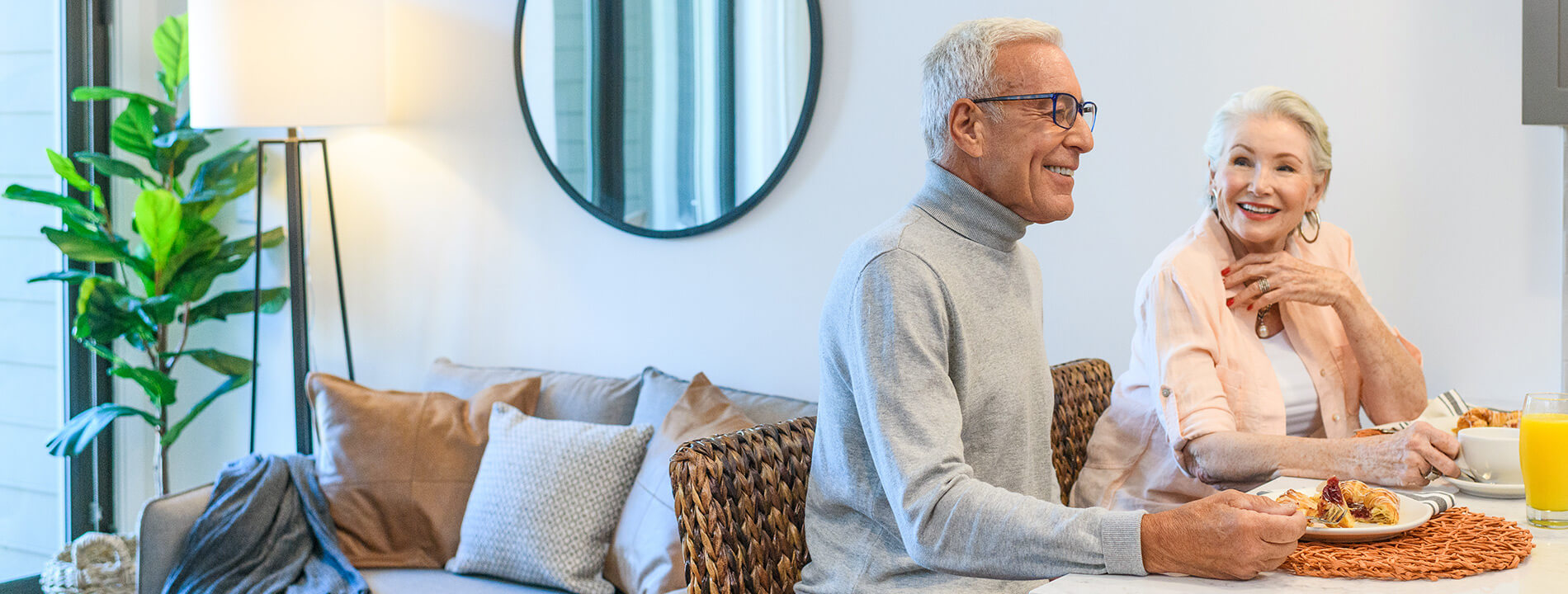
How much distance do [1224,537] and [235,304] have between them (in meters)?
3.18

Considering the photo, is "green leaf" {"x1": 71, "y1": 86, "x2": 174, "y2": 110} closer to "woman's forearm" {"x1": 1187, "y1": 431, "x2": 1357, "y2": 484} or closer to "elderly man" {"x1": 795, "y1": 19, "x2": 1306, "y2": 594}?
"elderly man" {"x1": 795, "y1": 19, "x2": 1306, "y2": 594}

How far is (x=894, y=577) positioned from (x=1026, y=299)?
36cm

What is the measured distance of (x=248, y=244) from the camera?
11.2ft

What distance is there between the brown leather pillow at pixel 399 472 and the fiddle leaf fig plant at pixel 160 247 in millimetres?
704

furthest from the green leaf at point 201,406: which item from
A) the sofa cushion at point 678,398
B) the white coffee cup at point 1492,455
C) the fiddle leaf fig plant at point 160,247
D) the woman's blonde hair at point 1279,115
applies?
the white coffee cup at point 1492,455

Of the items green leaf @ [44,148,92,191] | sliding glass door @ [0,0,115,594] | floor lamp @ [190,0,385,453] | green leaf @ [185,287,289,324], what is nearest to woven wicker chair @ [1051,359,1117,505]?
floor lamp @ [190,0,385,453]

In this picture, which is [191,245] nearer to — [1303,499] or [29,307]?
[29,307]

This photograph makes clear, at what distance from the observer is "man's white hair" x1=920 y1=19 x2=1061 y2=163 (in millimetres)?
1279

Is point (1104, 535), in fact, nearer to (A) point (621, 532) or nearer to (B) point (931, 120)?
(B) point (931, 120)

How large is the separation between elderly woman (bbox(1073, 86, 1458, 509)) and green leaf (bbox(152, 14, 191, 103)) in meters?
2.76

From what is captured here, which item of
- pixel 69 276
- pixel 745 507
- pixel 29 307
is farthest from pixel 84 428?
pixel 745 507

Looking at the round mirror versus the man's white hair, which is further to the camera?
the round mirror

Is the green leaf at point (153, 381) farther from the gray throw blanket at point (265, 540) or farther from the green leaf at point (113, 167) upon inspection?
the gray throw blanket at point (265, 540)

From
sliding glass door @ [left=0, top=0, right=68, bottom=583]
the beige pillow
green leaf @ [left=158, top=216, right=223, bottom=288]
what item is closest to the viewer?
the beige pillow
